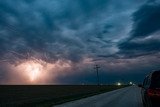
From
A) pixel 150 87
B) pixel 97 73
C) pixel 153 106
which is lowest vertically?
pixel 153 106

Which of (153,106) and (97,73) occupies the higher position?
(97,73)

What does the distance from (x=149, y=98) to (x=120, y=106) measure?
759 centimetres

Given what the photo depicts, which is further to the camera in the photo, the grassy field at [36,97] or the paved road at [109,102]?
the grassy field at [36,97]

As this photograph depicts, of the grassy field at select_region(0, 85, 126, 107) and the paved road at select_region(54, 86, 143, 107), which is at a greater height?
the grassy field at select_region(0, 85, 126, 107)

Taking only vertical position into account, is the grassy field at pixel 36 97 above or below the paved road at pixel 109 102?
above

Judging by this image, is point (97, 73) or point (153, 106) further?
point (97, 73)

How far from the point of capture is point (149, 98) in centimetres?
1214

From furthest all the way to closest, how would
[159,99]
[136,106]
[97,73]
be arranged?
[97,73] < [136,106] < [159,99]

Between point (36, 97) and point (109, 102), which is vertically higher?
point (36, 97)

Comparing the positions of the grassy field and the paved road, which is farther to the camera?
the grassy field

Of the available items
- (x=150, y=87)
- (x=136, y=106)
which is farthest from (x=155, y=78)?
(x=136, y=106)

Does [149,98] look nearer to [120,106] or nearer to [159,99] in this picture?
[159,99]

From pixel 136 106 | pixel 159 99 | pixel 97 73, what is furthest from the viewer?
pixel 97 73

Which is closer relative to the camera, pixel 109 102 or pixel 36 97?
pixel 109 102
